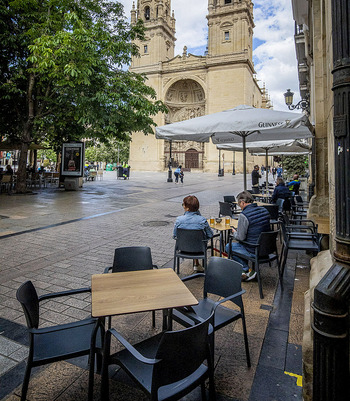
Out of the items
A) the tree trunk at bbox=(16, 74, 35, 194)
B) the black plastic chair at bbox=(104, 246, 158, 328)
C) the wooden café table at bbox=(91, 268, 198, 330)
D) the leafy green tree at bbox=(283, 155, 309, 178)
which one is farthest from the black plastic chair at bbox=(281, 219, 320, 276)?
the leafy green tree at bbox=(283, 155, 309, 178)

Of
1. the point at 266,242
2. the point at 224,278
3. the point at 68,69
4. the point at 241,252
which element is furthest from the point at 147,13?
the point at 224,278

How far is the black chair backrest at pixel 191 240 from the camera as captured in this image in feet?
13.8

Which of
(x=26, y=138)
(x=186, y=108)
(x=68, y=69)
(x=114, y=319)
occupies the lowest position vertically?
(x=114, y=319)

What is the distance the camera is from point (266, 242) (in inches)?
159

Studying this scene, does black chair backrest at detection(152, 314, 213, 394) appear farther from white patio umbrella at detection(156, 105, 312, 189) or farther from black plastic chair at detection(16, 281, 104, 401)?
white patio umbrella at detection(156, 105, 312, 189)

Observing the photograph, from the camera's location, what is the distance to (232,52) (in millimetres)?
43188

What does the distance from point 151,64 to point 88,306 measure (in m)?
50.6

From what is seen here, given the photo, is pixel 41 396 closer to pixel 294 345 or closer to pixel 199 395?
pixel 199 395

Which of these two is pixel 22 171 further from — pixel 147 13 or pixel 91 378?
pixel 147 13

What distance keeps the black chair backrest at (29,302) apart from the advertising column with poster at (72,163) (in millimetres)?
15966

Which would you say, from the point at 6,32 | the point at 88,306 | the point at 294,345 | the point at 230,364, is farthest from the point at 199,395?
the point at 6,32

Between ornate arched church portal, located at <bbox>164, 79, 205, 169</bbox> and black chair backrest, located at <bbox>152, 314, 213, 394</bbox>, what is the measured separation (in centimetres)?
4738

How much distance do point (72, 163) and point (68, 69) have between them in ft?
24.6

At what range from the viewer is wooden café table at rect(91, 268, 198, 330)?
6.61 feet
